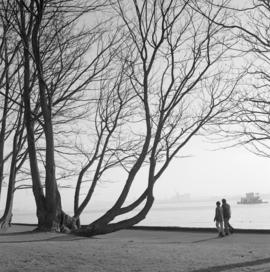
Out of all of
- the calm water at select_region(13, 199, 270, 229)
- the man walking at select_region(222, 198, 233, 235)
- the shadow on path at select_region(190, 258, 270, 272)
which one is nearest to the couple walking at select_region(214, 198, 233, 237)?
the man walking at select_region(222, 198, 233, 235)

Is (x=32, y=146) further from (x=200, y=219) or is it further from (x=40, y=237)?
(x=200, y=219)

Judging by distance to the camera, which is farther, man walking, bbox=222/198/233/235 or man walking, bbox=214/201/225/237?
man walking, bbox=222/198/233/235

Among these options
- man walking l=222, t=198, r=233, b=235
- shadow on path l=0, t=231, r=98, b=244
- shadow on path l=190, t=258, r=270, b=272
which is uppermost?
man walking l=222, t=198, r=233, b=235

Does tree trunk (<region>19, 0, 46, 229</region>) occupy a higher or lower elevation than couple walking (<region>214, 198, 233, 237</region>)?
higher

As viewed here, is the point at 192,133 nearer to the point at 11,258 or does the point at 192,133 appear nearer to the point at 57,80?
the point at 57,80

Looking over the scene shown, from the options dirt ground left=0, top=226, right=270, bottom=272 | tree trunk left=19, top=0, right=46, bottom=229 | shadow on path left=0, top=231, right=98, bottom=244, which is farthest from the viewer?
tree trunk left=19, top=0, right=46, bottom=229

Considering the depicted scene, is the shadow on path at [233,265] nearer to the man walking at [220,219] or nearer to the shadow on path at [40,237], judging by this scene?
the shadow on path at [40,237]

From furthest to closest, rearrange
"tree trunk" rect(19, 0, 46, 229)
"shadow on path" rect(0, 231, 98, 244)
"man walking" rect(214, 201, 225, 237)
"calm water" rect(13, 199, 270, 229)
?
"calm water" rect(13, 199, 270, 229)
"man walking" rect(214, 201, 225, 237)
"tree trunk" rect(19, 0, 46, 229)
"shadow on path" rect(0, 231, 98, 244)

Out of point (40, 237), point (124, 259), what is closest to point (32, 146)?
point (40, 237)

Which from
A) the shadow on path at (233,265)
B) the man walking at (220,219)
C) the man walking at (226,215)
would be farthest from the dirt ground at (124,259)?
the man walking at (226,215)

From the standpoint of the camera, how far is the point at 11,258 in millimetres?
10172

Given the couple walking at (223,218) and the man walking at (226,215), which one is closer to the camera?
the couple walking at (223,218)

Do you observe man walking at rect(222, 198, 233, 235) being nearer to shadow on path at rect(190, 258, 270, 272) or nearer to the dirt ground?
the dirt ground

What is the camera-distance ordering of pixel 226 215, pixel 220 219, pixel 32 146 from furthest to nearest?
pixel 226 215, pixel 220 219, pixel 32 146
